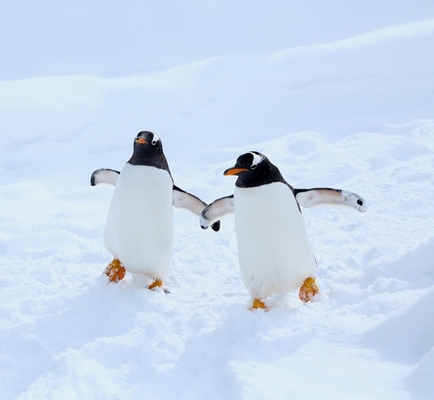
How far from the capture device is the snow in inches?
101

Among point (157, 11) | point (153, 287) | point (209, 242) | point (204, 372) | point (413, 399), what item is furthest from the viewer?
point (157, 11)

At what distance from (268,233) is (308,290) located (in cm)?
40

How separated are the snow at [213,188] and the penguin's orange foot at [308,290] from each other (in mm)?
52

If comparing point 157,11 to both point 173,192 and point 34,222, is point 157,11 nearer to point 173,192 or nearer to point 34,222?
point 34,222

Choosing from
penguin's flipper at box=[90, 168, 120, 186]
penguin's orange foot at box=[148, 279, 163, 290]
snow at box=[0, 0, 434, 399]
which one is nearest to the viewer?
snow at box=[0, 0, 434, 399]

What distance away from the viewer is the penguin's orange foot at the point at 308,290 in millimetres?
3303

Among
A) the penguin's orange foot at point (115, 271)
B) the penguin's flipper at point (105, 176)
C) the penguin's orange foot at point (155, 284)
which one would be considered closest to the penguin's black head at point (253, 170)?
the penguin's orange foot at point (155, 284)

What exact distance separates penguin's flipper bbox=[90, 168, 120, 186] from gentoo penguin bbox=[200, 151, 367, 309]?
102 centimetres

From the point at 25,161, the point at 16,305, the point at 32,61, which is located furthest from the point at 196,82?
the point at 16,305

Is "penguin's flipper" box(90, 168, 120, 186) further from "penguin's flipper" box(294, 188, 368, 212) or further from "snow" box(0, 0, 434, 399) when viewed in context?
"penguin's flipper" box(294, 188, 368, 212)

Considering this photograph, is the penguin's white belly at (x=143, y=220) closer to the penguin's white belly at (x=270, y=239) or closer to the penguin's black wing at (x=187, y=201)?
the penguin's black wing at (x=187, y=201)

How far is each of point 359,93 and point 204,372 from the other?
682 centimetres

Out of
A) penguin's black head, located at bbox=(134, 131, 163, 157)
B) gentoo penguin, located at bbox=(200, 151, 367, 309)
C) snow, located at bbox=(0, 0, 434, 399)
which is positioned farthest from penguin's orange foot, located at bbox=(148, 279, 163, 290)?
penguin's black head, located at bbox=(134, 131, 163, 157)

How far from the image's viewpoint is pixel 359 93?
8.69m
